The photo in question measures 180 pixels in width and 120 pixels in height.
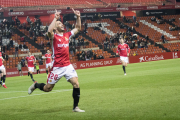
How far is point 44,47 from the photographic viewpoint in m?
36.8

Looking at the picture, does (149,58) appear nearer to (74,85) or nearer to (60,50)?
(60,50)

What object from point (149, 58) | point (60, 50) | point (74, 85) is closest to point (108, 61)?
point (149, 58)

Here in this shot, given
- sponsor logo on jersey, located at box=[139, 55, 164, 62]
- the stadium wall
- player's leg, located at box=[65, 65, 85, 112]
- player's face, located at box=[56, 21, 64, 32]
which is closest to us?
player's leg, located at box=[65, 65, 85, 112]

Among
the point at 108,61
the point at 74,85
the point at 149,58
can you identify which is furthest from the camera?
the point at 149,58

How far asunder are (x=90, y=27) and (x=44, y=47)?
36.7 ft

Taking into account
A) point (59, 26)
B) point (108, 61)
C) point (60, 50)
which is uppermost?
point (59, 26)

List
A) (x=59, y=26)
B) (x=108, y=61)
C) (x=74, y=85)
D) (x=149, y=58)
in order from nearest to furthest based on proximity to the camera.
A: (x=74, y=85)
(x=59, y=26)
(x=108, y=61)
(x=149, y=58)

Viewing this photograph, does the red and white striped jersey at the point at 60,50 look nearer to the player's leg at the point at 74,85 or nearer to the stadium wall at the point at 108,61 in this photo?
the player's leg at the point at 74,85

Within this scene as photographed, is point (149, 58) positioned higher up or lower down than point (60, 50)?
lower down

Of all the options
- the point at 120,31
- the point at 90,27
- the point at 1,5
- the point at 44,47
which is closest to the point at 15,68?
the point at 44,47

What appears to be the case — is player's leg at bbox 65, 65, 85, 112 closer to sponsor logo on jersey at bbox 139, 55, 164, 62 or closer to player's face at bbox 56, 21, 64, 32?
player's face at bbox 56, 21, 64, 32

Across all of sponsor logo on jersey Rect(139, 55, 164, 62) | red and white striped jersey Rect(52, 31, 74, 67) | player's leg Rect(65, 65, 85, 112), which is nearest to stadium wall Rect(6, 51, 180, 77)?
sponsor logo on jersey Rect(139, 55, 164, 62)

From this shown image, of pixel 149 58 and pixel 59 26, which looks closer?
pixel 59 26

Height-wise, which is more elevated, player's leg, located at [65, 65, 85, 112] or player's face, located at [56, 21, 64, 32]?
player's face, located at [56, 21, 64, 32]
